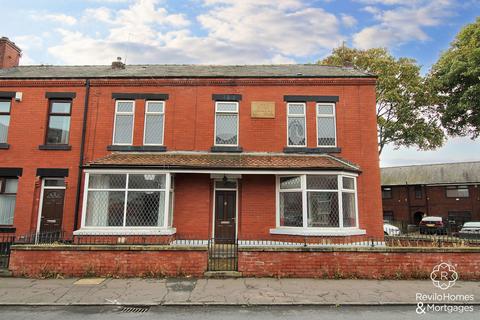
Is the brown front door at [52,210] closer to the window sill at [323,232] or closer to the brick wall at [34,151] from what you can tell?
the brick wall at [34,151]

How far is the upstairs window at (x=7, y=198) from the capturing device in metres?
13.0

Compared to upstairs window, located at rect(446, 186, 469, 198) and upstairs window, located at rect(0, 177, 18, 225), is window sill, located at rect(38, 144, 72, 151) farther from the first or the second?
upstairs window, located at rect(446, 186, 469, 198)

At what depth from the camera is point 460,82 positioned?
2378cm

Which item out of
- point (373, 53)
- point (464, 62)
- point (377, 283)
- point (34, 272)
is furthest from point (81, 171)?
point (464, 62)

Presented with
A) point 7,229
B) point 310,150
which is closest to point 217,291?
point 310,150

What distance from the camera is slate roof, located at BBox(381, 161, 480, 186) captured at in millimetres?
32344

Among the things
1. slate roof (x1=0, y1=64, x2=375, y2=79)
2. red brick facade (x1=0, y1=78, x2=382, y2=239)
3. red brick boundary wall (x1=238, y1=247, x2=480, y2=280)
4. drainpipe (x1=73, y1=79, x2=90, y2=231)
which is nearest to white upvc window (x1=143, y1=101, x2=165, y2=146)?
red brick facade (x1=0, y1=78, x2=382, y2=239)

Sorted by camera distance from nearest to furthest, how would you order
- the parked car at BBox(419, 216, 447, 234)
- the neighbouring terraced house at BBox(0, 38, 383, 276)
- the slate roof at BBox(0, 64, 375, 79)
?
the neighbouring terraced house at BBox(0, 38, 383, 276)
the slate roof at BBox(0, 64, 375, 79)
the parked car at BBox(419, 216, 447, 234)

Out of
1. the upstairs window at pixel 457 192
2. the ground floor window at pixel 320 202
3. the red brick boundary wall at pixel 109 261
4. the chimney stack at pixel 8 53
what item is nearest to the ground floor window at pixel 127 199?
the red brick boundary wall at pixel 109 261

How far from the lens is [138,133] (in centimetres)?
1354

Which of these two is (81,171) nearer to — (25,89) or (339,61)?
(25,89)

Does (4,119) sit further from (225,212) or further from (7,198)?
(225,212)

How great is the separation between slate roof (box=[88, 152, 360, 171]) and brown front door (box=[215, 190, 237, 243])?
5.01ft

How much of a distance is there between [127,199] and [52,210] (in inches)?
149
